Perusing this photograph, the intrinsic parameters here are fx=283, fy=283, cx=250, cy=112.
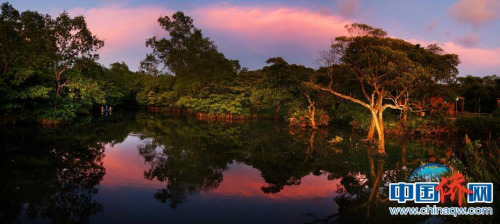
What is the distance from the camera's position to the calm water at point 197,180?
7383 millimetres

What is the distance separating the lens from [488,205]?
6.30 m

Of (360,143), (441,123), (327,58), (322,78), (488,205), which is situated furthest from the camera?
Answer: (322,78)

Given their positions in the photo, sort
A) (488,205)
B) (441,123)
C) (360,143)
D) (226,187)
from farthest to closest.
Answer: (441,123), (360,143), (226,187), (488,205)

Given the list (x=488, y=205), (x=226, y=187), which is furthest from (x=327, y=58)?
(x=488, y=205)

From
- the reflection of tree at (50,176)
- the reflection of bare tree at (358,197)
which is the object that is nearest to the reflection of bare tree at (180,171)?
the reflection of tree at (50,176)

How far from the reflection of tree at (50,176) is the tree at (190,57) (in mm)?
22139

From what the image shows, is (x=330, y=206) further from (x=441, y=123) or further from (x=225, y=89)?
(x=225, y=89)

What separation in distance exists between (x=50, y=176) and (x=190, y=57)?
31.2 metres

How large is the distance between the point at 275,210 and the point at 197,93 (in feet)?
121

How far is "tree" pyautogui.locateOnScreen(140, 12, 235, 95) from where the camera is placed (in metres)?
39.7

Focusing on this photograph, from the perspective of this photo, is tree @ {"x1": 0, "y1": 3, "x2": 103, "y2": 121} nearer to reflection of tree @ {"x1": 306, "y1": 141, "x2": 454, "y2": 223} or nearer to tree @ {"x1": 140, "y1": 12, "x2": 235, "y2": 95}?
tree @ {"x1": 140, "y1": 12, "x2": 235, "y2": 95}

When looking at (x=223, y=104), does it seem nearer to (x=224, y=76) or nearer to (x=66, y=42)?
(x=224, y=76)

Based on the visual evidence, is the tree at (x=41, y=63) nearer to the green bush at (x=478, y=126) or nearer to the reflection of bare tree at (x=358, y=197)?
the reflection of bare tree at (x=358, y=197)

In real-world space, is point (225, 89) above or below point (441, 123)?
above
